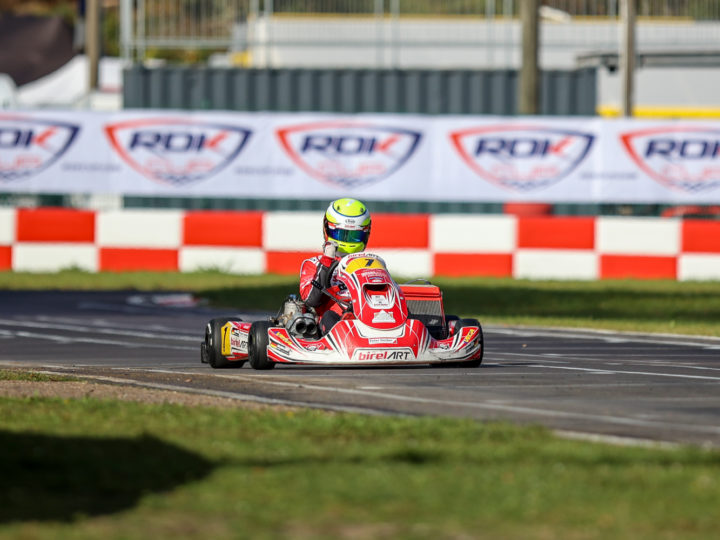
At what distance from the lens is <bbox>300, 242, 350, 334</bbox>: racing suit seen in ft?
34.1

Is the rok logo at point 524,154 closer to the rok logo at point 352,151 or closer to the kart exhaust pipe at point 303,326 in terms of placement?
the rok logo at point 352,151

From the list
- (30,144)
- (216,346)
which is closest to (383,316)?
(216,346)

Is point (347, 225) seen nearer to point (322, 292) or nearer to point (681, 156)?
point (322, 292)

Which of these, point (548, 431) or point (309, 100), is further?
point (309, 100)

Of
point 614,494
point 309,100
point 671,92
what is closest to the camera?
point 614,494

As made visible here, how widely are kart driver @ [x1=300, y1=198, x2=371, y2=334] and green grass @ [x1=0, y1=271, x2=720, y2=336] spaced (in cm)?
437

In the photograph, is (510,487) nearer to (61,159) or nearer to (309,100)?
(61,159)

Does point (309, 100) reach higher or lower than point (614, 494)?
higher

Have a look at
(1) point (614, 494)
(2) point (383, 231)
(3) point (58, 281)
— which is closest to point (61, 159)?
(3) point (58, 281)

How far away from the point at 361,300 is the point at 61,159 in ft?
39.7

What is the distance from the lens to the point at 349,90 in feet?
87.4

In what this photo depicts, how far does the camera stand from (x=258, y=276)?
2041 cm

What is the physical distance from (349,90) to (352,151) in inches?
218

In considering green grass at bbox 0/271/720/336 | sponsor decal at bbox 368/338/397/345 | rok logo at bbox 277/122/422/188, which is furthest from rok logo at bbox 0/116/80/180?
sponsor decal at bbox 368/338/397/345
